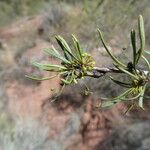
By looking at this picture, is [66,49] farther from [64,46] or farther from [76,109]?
[76,109]

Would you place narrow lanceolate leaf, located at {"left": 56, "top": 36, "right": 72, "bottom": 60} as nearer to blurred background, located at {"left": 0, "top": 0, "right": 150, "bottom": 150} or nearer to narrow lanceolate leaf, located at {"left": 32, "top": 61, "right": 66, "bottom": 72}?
narrow lanceolate leaf, located at {"left": 32, "top": 61, "right": 66, "bottom": 72}

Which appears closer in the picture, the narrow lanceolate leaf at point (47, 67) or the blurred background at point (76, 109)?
the narrow lanceolate leaf at point (47, 67)

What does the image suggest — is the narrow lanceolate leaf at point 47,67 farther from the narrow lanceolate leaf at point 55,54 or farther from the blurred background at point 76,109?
the blurred background at point 76,109

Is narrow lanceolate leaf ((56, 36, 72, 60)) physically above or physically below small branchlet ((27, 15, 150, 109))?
above

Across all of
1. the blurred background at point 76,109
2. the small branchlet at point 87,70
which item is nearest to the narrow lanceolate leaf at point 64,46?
the small branchlet at point 87,70

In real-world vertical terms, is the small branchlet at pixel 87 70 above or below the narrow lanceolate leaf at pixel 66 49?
below

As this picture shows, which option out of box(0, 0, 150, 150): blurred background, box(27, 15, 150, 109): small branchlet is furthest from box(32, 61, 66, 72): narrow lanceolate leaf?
box(0, 0, 150, 150): blurred background

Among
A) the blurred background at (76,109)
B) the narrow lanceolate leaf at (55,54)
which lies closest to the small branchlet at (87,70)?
the narrow lanceolate leaf at (55,54)

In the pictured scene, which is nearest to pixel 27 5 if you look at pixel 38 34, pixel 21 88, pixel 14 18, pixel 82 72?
pixel 14 18

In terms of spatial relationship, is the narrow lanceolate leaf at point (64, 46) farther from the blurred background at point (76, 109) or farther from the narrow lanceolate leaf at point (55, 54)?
the blurred background at point (76, 109)

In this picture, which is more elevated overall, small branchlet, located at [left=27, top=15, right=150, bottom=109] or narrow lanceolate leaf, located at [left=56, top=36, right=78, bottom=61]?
narrow lanceolate leaf, located at [left=56, top=36, right=78, bottom=61]

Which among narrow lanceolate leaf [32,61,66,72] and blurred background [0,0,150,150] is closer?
narrow lanceolate leaf [32,61,66,72]
